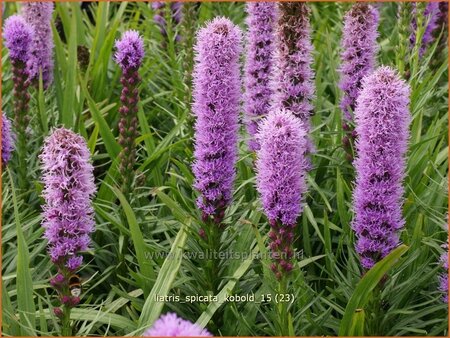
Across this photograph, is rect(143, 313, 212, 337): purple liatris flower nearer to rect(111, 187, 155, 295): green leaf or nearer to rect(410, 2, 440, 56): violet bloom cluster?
rect(111, 187, 155, 295): green leaf

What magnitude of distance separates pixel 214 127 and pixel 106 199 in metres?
1.05

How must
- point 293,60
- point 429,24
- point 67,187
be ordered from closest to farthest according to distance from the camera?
point 67,187 → point 293,60 → point 429,24

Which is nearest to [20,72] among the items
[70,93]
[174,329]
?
[70,93]

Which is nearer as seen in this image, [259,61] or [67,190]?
[67,190]

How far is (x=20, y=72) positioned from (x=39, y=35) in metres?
0.57

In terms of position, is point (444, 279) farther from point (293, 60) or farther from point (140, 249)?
point (140, 249)

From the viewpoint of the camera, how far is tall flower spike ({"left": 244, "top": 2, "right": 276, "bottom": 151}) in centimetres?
358

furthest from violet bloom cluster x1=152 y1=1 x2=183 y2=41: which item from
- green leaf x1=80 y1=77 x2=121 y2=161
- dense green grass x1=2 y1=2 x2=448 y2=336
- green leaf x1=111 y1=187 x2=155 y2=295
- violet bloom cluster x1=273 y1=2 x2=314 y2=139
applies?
green leaf x1=111 y1=187 x2=155 y2=295

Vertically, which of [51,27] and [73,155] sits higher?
[51,27]

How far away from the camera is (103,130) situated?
3893 mm

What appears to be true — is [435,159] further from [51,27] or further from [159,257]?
[51,27]

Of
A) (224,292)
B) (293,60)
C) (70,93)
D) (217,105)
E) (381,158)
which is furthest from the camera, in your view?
(70,93)

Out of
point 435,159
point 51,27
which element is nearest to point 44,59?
point 51,27

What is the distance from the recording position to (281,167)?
2.74 meters
